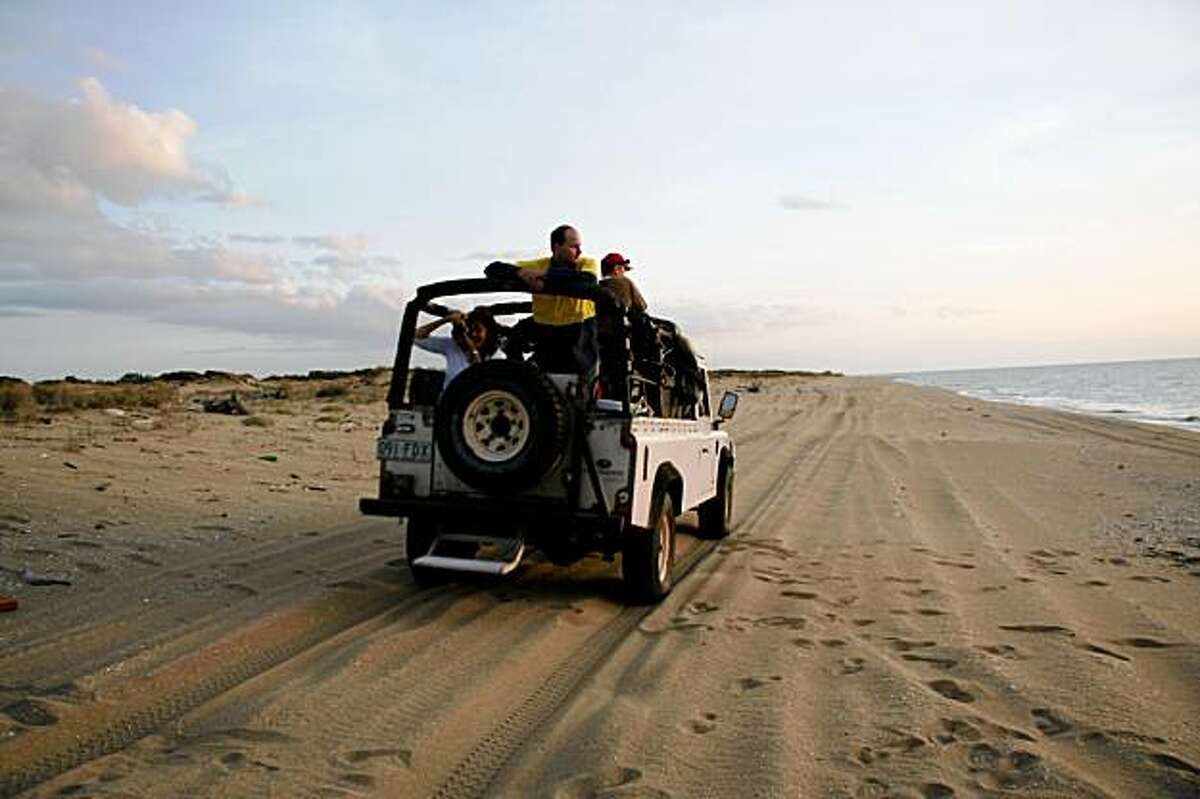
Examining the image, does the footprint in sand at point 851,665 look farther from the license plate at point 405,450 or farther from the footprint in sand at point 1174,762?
the license plate at point 405,450

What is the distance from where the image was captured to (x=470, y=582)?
7.58 m

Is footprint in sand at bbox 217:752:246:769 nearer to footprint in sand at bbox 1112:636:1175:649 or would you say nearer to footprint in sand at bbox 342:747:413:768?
footprint in sand at bbox 342:747:413:768

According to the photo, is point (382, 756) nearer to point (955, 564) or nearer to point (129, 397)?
point (955, 564)

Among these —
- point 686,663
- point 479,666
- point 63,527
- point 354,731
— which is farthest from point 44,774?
point 63,527

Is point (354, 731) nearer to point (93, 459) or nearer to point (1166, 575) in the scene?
point (1166, 575)

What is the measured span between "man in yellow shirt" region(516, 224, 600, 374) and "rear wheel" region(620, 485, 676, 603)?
1.19 metres

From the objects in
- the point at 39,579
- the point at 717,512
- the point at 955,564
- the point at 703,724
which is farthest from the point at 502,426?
the point at 955,564

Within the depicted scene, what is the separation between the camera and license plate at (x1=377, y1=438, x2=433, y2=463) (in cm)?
706

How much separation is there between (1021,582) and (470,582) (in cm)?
445

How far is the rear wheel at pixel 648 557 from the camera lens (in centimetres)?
688

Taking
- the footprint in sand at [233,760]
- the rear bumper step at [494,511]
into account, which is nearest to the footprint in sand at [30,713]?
the footprint in sand at [233,760]

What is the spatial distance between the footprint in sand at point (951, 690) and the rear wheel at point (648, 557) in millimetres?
2218

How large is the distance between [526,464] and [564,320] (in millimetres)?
1420

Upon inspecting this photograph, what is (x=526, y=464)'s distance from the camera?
647 centimetres
